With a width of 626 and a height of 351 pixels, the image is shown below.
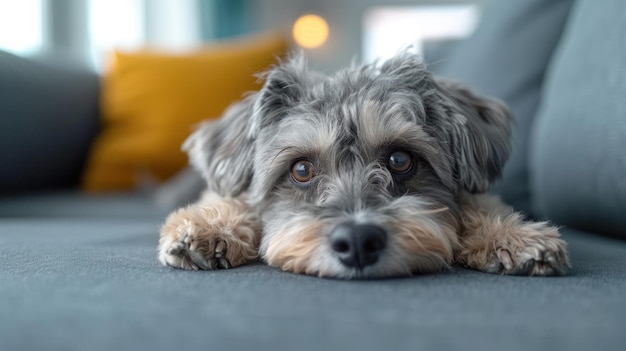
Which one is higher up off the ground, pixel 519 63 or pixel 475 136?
pixel 519 63

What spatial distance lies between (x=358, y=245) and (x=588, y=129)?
1.17 metres

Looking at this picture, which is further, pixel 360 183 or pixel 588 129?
pixel 588 129

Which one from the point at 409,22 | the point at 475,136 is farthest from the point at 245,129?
the point at 409,22

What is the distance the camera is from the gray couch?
44.0 inches

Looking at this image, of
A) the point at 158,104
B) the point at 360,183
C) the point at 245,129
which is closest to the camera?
the point at 360,183

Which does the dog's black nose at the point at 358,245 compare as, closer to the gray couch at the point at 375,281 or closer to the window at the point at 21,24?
the gray couch at the point at 375,281

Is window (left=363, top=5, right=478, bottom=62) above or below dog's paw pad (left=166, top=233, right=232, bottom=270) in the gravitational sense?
above

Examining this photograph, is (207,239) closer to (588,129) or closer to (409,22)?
(588,129)

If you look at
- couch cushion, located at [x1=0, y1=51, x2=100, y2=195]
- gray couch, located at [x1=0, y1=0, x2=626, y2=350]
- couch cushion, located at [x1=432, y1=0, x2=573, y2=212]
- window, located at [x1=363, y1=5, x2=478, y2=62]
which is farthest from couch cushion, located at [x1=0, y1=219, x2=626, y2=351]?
window, located at [x1=363, y1=5, x2=478, y2=62]

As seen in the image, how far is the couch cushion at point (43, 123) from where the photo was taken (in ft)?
10.8

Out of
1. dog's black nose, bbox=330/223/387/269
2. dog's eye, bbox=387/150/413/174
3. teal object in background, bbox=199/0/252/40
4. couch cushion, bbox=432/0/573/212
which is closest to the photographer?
dog's black nose, bbox=330/223/387/269

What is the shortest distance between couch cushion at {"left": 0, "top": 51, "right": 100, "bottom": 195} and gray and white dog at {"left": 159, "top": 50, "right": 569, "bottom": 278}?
1.48 m

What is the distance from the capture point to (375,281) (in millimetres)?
1560

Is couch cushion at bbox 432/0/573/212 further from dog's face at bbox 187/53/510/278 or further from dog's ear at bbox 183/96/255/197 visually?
dog's ear at bbox 183/96/255/197
